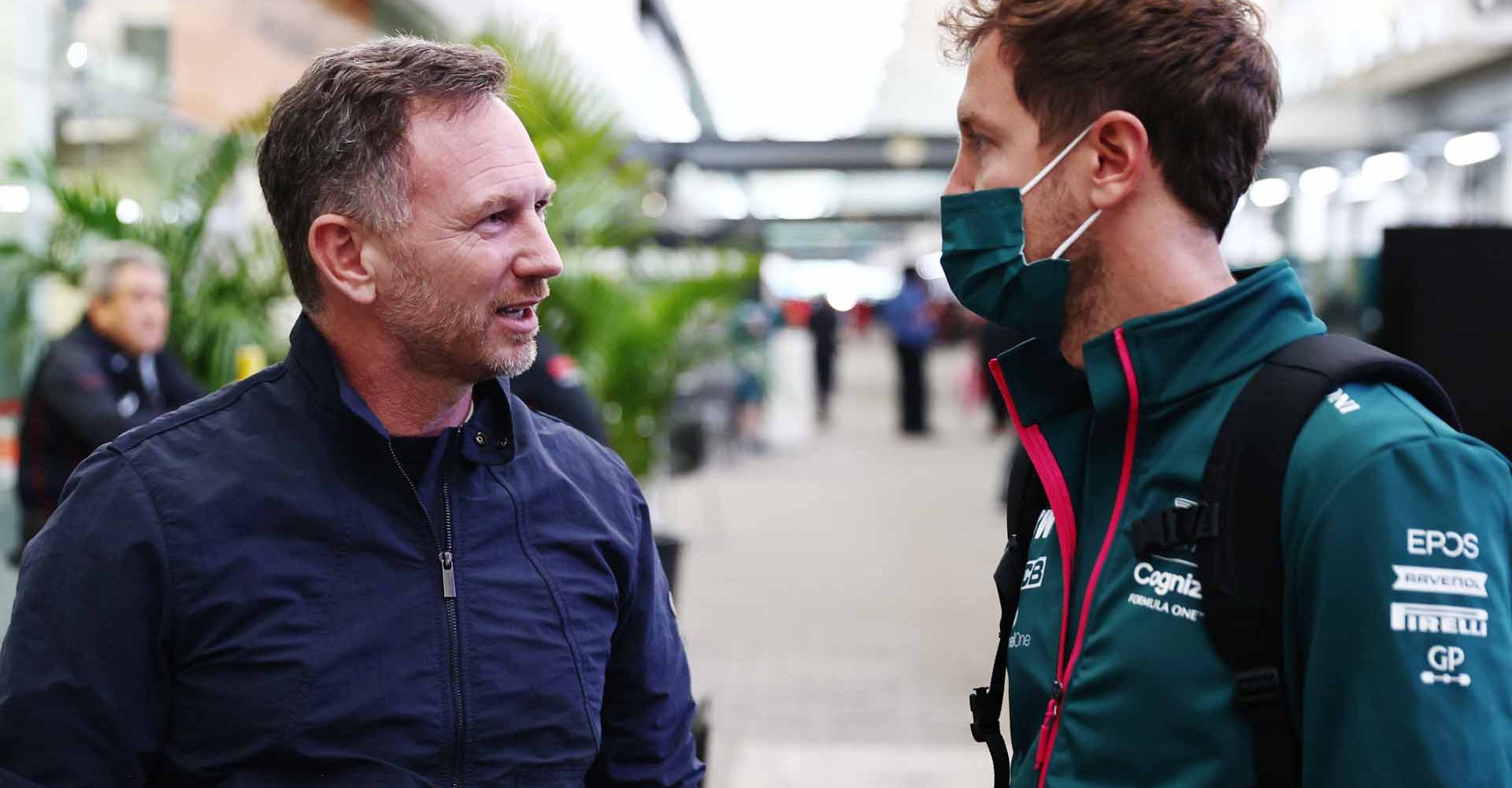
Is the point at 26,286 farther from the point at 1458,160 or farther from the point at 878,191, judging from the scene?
the point at 878,191

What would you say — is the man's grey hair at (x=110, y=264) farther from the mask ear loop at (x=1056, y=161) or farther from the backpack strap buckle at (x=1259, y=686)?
the backpack strap buckle at (x=1259, y=686)

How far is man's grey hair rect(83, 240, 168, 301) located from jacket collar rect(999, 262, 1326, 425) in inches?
164

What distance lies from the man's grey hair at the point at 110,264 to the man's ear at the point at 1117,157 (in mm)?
4155

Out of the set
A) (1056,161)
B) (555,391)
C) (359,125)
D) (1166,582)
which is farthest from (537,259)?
(555,391)

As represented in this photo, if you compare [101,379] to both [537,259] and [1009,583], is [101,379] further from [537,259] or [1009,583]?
[1009,583]

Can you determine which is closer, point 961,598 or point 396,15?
point 961,598

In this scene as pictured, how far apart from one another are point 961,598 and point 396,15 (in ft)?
20.4

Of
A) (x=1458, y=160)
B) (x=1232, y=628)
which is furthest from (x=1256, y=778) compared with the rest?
(x=1458, y=160)

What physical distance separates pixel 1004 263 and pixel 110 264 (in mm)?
4056

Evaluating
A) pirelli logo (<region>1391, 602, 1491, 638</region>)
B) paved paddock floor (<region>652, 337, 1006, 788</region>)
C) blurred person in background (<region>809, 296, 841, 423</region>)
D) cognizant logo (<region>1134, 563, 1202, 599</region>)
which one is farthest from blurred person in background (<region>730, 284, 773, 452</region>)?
pirelli logo (<region>1391, 602, 1491, 638</region>)

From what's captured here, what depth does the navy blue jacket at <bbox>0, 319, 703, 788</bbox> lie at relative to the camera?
5.11 ft

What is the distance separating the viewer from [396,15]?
10.9 metres

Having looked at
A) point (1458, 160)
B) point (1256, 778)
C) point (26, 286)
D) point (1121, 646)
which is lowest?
point (1256, 778)

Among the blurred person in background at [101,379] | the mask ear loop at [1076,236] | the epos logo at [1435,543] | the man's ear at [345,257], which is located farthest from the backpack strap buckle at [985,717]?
the blurred person in background at [101,379]
